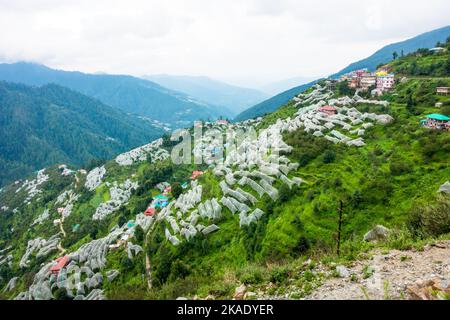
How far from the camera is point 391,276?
32.8ft

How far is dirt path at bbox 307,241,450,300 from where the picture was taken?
359 inches

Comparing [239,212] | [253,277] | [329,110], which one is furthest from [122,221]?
[253,277]

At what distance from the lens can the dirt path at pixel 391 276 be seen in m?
9.12

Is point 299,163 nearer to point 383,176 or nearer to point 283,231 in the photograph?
point 383,176

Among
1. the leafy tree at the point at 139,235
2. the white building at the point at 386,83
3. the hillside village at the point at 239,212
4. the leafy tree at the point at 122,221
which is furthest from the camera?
the leafy tree at the point at 122,221

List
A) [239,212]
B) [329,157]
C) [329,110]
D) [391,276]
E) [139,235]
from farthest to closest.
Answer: [329,110] < [139,235] < [329,157] < [239,212] < [391,276]

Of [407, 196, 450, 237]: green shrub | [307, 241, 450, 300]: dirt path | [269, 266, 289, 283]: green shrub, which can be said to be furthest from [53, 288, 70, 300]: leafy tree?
[407, 196, 450, 237]: green shrub

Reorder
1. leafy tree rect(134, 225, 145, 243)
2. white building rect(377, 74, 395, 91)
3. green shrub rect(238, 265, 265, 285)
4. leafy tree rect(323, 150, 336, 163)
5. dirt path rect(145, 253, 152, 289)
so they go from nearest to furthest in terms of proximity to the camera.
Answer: green shrub rect(238, 265, 265, 285), dirt path rect(145, 253, 152, 289), leafy tree rect(323, 150, 336, 163), leafy tree rect(134, 225, 145, 243), white building rect(377, 74, 395, 91)

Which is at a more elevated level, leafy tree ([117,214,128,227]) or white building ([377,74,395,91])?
white building ([377,74,395,91])

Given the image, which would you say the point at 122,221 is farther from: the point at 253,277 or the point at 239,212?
the point at 253,277

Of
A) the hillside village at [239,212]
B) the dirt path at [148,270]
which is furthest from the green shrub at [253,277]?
the dirt path at [148,270]

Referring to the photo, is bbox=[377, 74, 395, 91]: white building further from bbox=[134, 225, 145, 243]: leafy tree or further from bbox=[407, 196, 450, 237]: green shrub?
bbox=[134, 225, 145, 243]: leafy tree

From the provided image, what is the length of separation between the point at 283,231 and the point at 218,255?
8468 mm

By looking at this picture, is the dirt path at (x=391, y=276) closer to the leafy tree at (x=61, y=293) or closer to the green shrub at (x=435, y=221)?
the green shrub at (x=435, y=221)
